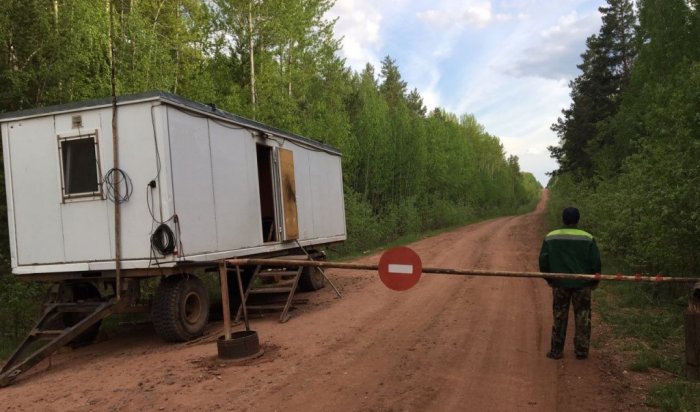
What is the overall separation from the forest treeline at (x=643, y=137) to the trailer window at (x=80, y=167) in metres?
8.26

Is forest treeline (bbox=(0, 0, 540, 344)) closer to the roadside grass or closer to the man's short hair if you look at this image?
the man's short hair

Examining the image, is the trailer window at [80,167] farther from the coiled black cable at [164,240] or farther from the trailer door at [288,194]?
the trailer door at [288,194]

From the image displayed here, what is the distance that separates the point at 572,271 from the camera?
5496 mm

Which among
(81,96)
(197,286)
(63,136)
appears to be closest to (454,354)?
(197,286)

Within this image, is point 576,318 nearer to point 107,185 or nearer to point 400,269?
point 400,269

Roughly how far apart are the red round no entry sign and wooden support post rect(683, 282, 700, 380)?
2.63m

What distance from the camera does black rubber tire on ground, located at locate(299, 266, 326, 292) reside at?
434 inches

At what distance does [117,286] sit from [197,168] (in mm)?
1929

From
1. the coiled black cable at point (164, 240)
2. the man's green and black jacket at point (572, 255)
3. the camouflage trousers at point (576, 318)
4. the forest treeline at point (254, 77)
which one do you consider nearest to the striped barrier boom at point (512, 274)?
the man's green and black jacket at point (572, 255)

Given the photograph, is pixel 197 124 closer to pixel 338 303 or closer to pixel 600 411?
pixel 338 303

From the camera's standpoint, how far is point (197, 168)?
7.20 meters

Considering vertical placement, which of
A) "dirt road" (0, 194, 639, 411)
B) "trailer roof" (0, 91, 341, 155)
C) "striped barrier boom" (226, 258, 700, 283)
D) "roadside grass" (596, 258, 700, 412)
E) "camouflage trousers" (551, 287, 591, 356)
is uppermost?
"trailer roof" (0, 91, 341, 155)

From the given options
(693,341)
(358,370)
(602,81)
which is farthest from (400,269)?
(602,81)

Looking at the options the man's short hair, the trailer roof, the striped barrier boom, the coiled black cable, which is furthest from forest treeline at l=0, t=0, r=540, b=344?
the man's short hair
